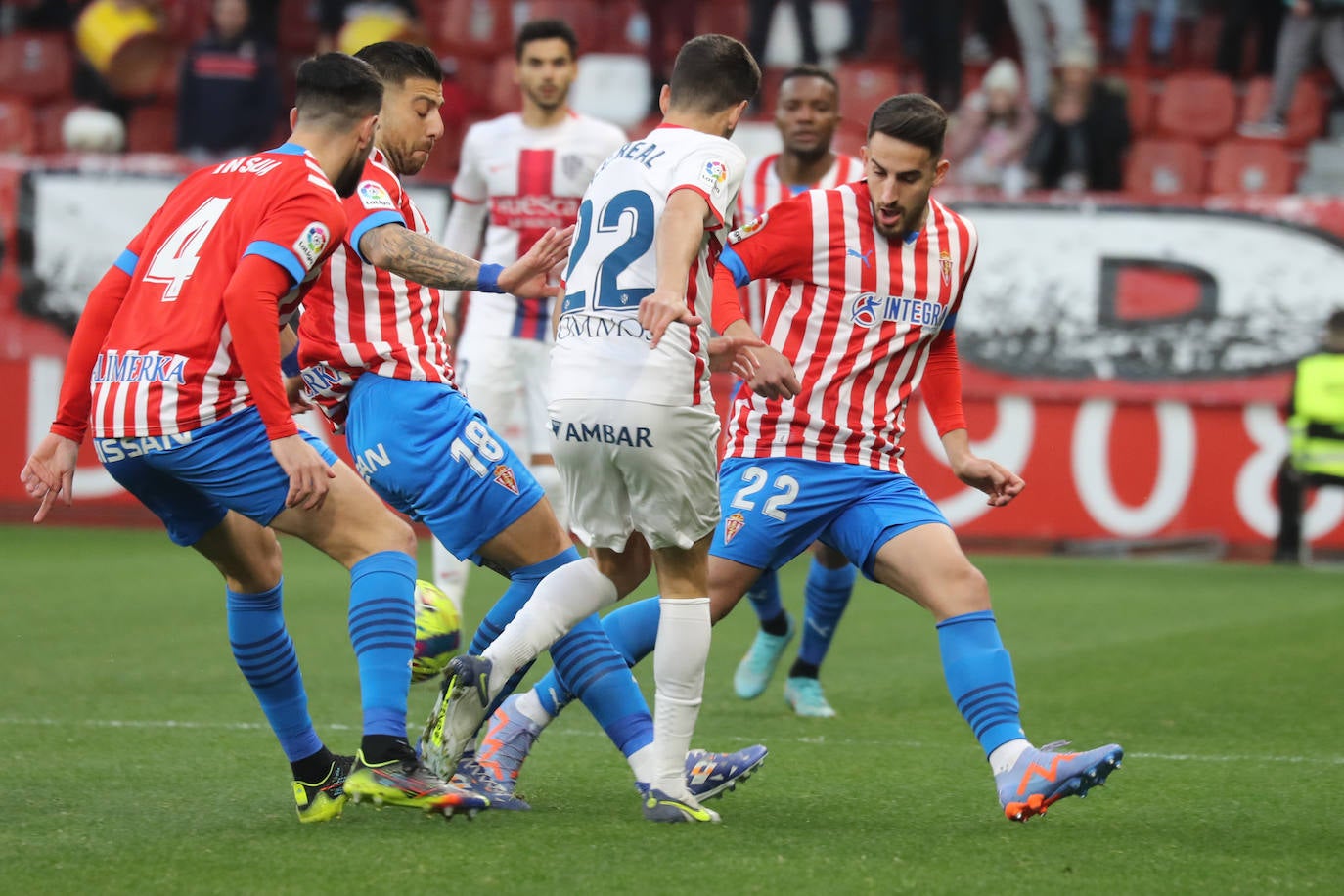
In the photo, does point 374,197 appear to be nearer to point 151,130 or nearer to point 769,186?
point 769,186

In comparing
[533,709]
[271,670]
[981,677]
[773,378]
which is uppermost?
[773,378]

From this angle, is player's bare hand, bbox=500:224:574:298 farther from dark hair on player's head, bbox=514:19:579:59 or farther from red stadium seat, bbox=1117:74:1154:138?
red stadium seat, bbox=1117:74:1154:138

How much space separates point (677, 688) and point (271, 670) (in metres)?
1.02

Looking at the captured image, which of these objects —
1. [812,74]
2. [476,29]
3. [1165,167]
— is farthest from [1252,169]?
[812,74]

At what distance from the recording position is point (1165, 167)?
1376 centimetres

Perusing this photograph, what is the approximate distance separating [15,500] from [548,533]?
9.03 metres

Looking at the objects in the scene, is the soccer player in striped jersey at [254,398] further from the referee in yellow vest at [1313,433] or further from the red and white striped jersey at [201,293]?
the referee in yellow vest at [1313,433]

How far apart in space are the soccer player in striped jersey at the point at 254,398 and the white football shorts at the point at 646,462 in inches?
19.3

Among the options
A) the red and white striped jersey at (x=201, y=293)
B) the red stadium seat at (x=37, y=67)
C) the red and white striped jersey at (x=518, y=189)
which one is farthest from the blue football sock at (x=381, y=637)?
the red stadium seat at (x=37, y=67)

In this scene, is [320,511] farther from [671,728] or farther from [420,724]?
[420,724]

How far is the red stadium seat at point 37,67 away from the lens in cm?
1516

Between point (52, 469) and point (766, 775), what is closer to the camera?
point (52, 469)

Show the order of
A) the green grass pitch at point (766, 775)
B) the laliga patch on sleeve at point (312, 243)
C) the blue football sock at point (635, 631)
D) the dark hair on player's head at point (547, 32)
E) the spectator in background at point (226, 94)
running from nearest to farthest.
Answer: the green grass pitch at point (766, 775), the laliga patch on sleeve at point (312, 243), the blue football sock at point (635, 631), the dark hair on player's head at point (547, 32), the spectator in background at point (226, 94)

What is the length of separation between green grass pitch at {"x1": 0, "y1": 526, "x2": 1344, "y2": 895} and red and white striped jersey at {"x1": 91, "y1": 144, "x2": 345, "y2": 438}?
0.99 m
